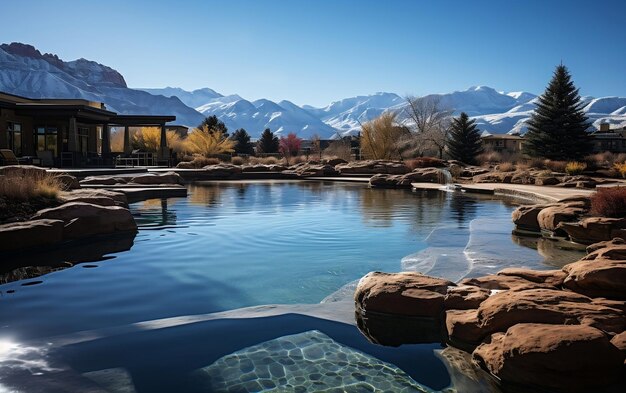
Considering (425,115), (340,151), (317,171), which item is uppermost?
(425,115)

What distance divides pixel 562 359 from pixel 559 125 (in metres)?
28.5

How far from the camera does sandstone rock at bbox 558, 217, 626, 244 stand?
7766mm

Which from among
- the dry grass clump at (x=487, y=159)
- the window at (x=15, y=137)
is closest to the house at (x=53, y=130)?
the window at (x=15, y=137)

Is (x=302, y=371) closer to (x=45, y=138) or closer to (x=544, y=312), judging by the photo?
(x=544, y=312)

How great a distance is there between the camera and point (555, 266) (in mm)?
6422

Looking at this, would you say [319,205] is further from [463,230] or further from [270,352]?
[270,352]

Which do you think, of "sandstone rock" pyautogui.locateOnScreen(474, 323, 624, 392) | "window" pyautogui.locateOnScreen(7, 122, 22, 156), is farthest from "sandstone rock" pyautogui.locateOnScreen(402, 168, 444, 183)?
"sandstone rock" pyautogui.locateOnScreen(474, 323, 624, 392)

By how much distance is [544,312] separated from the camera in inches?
150

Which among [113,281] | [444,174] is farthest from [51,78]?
[113,281]

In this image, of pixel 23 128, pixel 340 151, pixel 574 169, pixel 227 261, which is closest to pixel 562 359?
pixel 227 261

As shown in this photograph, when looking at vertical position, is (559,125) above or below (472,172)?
above

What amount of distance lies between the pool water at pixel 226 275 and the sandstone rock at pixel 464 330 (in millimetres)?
331

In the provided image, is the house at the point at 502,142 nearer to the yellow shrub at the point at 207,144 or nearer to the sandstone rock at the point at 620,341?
the yellow shrub at the point at 207,144

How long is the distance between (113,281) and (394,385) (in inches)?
155
